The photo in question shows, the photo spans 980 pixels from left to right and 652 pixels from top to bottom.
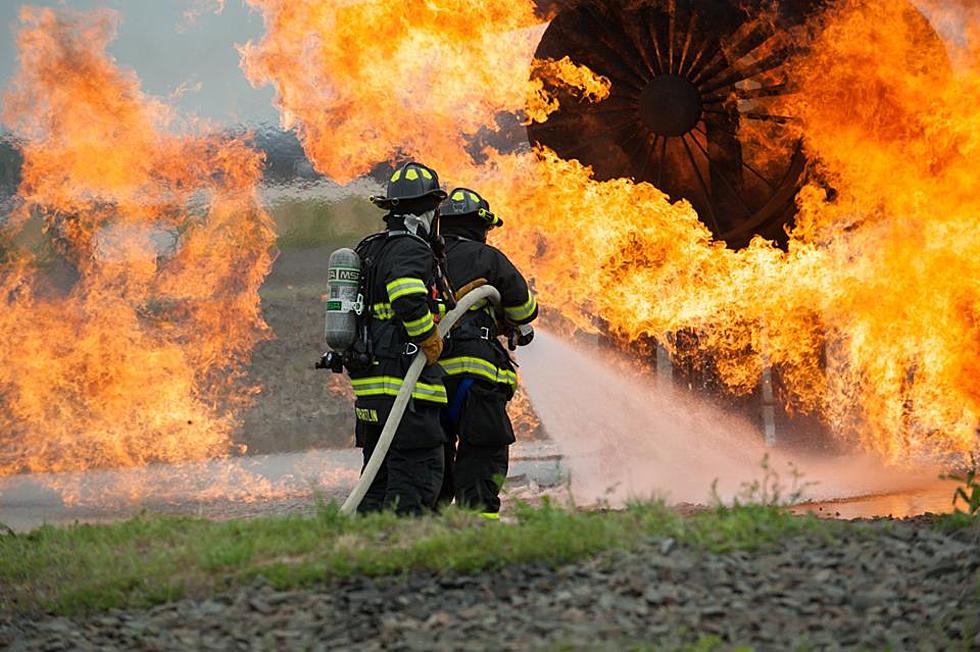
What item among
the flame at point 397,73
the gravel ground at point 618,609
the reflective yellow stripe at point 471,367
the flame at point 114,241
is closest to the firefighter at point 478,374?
the reflective yellow stripe at point 471,367

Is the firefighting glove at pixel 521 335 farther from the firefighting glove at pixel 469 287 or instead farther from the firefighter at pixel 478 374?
the firefighting glove at pixel 469 287

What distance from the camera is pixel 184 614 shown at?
14.8ft

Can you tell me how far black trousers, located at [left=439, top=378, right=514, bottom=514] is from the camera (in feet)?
23.7

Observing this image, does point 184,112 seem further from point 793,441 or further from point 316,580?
point 316,580

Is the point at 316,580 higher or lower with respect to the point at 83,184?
lower

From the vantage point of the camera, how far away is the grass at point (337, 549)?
15.2 ft

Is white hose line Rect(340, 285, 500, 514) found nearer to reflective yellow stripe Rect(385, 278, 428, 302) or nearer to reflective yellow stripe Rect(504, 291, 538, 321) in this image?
reflective yellow stripe Rect(385, 278, 428, 302)

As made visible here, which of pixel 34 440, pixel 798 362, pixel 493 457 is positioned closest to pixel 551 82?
pixel 798 362

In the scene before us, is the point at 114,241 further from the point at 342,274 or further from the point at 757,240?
the point at 757,240

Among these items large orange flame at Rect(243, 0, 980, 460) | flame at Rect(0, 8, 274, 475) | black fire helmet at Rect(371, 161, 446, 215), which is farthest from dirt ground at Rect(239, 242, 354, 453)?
black fire helmet at Rect(371, 161, 446, 215)

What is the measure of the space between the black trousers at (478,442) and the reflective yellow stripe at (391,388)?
0.51 meters

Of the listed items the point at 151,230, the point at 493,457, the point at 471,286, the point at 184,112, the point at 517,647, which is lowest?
the point at 517,647

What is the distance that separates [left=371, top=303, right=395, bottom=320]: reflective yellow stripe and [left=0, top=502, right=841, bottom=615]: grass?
146cm

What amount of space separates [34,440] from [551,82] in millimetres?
9314
